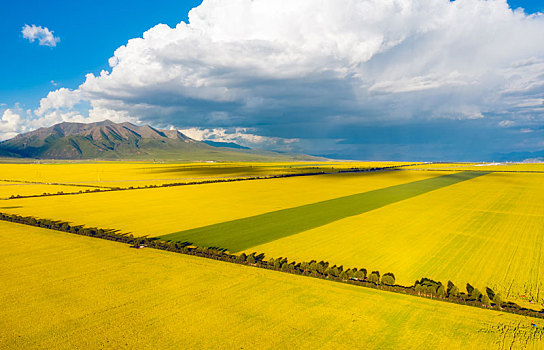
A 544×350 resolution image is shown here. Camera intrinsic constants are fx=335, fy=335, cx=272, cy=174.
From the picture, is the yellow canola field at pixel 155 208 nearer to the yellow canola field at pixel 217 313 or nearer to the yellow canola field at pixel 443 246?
the yellow canola field at pixel 217 313

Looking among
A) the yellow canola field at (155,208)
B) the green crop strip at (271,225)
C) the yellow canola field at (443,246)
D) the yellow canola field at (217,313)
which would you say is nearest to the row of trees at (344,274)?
the yellow canola field at (217,313)

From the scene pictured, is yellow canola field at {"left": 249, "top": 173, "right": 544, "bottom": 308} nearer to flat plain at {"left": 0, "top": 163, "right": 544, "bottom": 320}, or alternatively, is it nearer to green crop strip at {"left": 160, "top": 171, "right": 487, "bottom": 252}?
flat plain at {"left": 0, "top": 163, "right": 544, "bottom": 320}

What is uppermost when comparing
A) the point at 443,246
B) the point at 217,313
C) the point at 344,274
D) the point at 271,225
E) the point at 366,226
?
the point at 366,226

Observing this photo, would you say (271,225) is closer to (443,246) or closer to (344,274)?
(344,274)

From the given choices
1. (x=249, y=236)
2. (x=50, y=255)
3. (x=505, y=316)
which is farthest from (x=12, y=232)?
(x=505, y=316)

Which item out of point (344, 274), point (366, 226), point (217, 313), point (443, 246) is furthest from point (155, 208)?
point (443, 246)

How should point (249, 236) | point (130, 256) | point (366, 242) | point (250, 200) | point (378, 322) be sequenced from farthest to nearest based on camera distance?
1. point (250, 200)
2. point (249, 236)
3. point (366, 242)
4. point (130, 256)
5. point (378, 322)

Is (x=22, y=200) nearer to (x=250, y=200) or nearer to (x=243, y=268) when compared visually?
(x=250, y=200)
